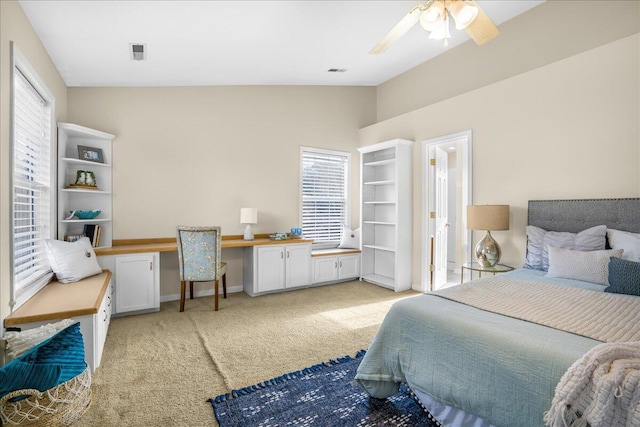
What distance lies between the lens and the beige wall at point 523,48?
11.1 ft

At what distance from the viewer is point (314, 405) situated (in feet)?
6.63

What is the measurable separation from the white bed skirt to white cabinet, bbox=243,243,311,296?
2913 mm

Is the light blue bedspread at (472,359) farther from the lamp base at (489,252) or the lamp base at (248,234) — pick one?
the lamp base at (248,234)

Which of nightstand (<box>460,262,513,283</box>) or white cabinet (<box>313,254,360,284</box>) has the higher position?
nightstand (<box>460,262,513,283</box>)

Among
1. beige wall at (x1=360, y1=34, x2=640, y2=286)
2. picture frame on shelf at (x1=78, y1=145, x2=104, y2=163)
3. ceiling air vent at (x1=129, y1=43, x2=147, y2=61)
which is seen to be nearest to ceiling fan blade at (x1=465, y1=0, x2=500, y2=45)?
beige wall at (x1=360, y1=34, x2=640, y2=286)

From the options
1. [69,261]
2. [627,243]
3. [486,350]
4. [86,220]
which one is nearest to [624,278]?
[627,243]

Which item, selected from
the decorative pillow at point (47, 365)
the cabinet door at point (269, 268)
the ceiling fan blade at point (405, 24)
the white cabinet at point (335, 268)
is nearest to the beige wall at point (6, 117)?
the decorative pillow at point (47, 365)

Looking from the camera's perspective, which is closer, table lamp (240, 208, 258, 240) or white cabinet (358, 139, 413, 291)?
table lamp (240, 208, 258, 240)

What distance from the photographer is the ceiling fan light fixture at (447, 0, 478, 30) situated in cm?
220

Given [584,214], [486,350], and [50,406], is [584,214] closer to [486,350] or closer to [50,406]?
[486,350]

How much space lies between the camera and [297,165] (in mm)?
5195

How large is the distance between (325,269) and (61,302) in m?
3.27

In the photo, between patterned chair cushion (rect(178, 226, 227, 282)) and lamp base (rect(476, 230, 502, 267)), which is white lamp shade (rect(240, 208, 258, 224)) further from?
lamp base (rect(476, 230, 502, 267))

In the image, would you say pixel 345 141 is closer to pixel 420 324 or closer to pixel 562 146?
Answer: pixel 562 146
